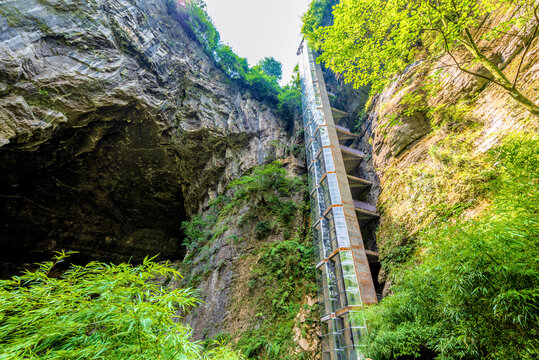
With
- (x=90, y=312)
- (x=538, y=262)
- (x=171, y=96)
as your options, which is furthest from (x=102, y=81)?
(x=538, y=262)

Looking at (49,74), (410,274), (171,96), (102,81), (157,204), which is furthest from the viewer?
(157,204)

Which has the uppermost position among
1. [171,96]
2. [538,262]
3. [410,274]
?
[171,96]

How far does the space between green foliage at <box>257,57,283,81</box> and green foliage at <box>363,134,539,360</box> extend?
19.0 m

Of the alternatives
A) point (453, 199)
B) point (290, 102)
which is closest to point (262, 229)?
point (453, 199)

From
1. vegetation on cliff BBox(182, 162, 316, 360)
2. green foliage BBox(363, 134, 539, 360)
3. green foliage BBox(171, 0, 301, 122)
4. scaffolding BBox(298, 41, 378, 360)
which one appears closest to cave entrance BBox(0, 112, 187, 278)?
vegetation on cliff BBox(182, 162, 316, 360)

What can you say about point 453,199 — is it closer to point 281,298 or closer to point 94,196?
point 281,298

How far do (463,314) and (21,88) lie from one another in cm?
1228

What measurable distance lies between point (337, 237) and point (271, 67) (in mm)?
17035

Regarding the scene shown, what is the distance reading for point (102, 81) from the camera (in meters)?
9.37

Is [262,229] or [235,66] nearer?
[262,229]

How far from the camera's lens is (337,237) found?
24.0 ft

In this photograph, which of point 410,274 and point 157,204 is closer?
point 410,274

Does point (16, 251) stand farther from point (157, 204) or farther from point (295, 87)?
point (295, 87)

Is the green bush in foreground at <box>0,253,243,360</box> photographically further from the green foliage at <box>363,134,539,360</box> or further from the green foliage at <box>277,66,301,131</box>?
the green foliage at <box>277,66,301,131</box>
